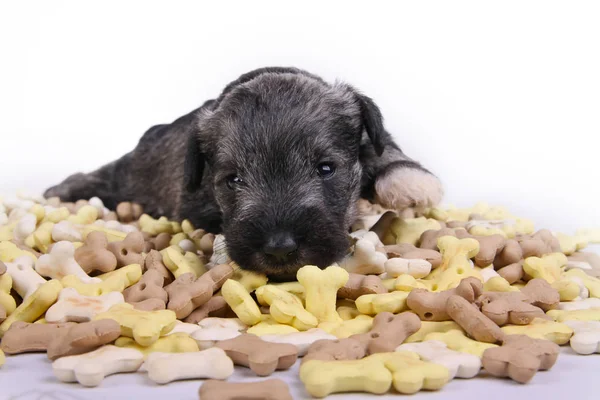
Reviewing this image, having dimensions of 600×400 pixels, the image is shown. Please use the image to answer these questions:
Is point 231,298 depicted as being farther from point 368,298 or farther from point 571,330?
point 571,330

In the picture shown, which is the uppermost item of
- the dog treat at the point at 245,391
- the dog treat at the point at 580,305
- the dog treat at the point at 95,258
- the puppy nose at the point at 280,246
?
the puppy nose at the point at 280,246

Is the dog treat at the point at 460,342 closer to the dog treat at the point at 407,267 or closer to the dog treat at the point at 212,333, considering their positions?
the dog treat at the point at 407,267

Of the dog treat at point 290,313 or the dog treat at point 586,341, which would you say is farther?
the dog treat at point 290,313

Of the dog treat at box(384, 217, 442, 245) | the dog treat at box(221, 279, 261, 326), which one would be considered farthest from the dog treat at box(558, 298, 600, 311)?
the dog treat at box(221, 279, 261, 326)

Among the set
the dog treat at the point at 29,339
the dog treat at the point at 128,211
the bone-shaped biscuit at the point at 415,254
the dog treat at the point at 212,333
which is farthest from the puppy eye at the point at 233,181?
the dog treat at the point at 128,211

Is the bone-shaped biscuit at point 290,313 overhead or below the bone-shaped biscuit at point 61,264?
below

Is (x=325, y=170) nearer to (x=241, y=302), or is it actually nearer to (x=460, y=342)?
(x=241, y=302)

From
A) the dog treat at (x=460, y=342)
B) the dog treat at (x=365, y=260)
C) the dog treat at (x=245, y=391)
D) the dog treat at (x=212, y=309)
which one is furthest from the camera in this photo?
the dog treat at (x=365, y=260)
